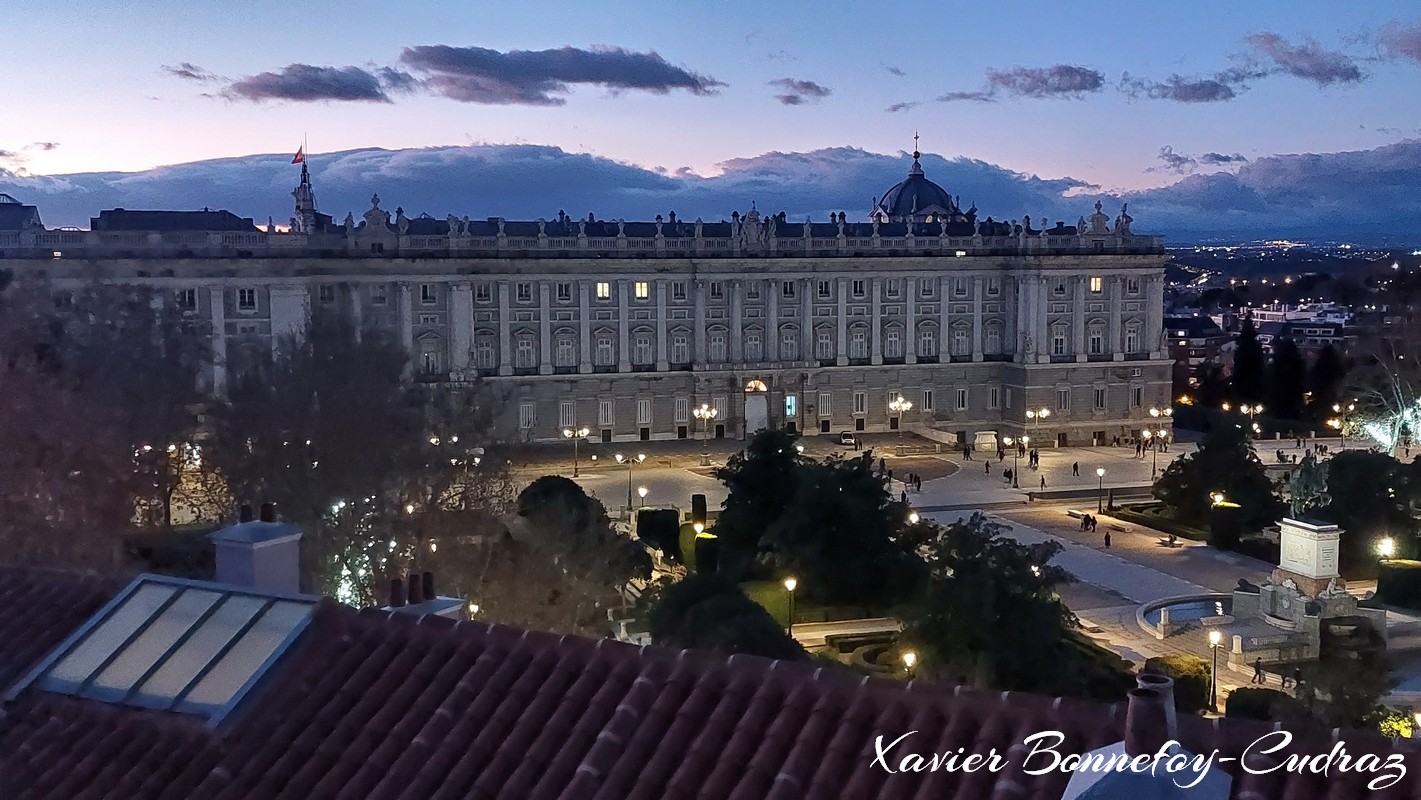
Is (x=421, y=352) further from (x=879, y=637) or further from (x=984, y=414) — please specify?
(x=879, y=637)

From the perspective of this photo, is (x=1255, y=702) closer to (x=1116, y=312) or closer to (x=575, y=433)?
(x=575, y=433)

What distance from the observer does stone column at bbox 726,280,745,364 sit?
5975 cm

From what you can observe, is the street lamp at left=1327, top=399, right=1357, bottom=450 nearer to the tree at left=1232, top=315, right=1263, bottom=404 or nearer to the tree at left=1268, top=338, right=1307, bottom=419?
the tree at left=1268, top=338, right=1307, bottom=419

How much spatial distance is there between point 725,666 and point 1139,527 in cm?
3391

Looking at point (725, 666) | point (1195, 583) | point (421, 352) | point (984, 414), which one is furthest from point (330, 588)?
point (984, 414)

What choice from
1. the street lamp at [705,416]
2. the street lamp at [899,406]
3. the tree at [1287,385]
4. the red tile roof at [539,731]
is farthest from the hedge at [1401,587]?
the tree at [1287,385]

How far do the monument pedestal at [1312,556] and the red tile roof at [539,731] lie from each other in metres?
22.7

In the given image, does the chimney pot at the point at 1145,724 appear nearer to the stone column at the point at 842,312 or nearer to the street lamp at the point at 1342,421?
the street lamp at the point at 1342,421

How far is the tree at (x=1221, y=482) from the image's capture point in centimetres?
3588

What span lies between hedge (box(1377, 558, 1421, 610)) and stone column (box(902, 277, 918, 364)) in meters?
34.4

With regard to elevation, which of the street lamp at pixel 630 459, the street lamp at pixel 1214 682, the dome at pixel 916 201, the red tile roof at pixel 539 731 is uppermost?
the dome at pixel 916 201

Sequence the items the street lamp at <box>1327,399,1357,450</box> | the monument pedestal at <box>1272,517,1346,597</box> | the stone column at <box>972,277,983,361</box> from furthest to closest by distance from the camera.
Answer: the stone column at <box>972,277,983,361</box>, the street lamp at <box>1327,399,1357,450</box>, the monument pedestal at <box>1272,517,1346,597</box>

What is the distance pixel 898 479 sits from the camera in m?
47.4

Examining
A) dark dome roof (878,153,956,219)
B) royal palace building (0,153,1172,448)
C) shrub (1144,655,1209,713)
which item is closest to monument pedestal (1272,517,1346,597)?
shrub (1144,655,1209,713)
